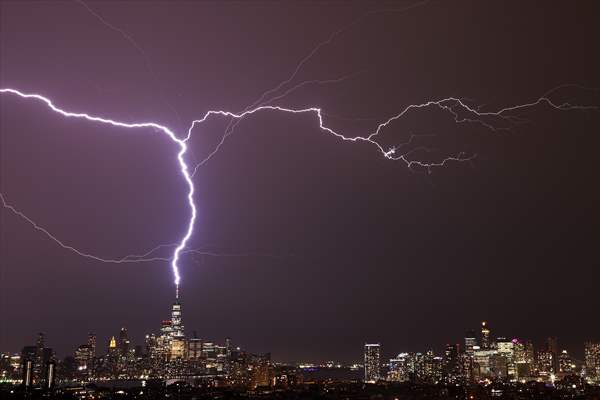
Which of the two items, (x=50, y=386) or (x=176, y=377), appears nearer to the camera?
(x=50, y=386)

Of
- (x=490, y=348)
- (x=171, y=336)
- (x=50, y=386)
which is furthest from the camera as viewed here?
(x=171, y=336)

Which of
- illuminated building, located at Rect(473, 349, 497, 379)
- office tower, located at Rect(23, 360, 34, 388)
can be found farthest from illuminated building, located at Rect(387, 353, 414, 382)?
office tower, located at Rect(23, 360, 34, 388)

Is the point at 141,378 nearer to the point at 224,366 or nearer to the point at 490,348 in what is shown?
the point at 224,366

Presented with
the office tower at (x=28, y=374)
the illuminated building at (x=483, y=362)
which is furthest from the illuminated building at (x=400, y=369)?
the office tower at (x=28, y=374)

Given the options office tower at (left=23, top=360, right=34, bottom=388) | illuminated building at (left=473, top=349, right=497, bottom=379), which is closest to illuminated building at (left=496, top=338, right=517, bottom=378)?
illuminated building at (left=473, top=349, right=497, bottom=379)

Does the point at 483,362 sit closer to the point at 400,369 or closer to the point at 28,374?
the point at 400,369

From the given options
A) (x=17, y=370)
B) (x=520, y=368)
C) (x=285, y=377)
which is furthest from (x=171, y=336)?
(x=520, y=368)

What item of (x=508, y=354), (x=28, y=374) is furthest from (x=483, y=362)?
(x=28, y=374)

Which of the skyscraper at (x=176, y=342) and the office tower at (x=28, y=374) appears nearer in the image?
the office tower at (x=28, y=374)

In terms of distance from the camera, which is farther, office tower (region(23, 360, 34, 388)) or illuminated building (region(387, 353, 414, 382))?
illuminated building (region(387, 353, 414, 382))

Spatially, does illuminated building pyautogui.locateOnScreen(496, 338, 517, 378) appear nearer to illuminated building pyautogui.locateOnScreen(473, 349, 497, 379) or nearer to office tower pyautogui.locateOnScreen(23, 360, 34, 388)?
illuminated building pyautogui.locateOnScreen(473, 349, 497, 379)

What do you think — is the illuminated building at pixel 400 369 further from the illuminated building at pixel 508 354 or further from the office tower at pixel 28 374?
the office tower at pixel 28 374
